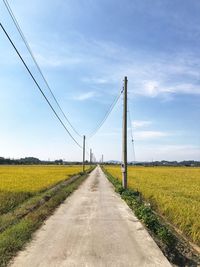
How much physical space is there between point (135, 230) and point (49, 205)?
683 cm

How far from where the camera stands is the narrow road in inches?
300

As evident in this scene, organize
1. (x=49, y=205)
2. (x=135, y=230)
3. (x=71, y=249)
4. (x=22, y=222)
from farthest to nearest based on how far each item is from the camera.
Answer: (x=49, y=205) → (x=22, y=222) → (x=135, y=230) → (x=71, y=249)

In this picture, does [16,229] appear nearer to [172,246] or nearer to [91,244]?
[91,244]

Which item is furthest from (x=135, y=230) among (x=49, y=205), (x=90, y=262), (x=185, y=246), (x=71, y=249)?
(x=49, y=205)

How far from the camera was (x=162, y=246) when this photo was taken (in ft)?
30.5

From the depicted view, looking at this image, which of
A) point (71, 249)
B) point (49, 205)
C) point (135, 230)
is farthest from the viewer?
point (49, 205)

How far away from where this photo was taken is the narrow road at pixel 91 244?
7.61m

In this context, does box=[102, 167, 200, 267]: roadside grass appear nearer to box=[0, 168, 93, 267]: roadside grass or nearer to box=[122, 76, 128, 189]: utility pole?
box=[0, 168, 93, 267]: roadside grass

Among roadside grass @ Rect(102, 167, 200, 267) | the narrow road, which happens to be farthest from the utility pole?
roadside grass @ Rect(102, 167, 200, 267)

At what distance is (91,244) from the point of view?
9266mm

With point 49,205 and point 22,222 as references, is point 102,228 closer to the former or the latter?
point 22,222

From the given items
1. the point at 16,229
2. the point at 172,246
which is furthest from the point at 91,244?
the point at 16,229

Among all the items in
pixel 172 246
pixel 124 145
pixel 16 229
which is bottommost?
pixel 172 246

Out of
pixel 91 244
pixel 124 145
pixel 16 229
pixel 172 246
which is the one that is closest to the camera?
pixel 91 244
